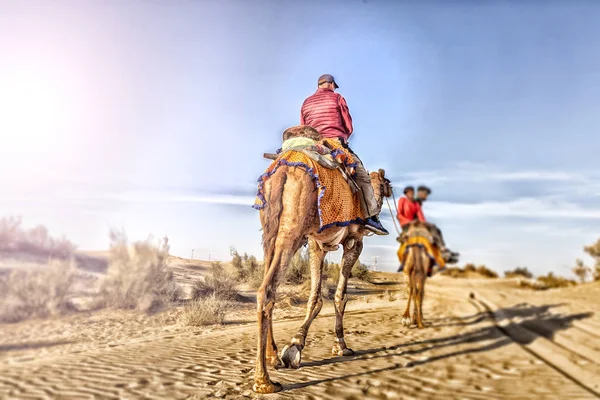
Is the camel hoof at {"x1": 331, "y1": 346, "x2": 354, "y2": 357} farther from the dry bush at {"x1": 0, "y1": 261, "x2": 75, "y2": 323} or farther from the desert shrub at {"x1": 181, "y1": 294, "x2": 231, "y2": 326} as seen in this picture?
the dry bush at {"x1": 0, "y1": 261, "x2": 75, "y2": 323}

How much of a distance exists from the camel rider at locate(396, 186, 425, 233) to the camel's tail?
1475 millimetres

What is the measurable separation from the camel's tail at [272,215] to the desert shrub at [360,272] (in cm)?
1665

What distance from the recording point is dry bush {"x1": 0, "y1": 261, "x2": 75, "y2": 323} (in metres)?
8.25

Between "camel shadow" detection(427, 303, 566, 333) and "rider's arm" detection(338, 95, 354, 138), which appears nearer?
"rider's arm" detection(338, 95, 354, 138)

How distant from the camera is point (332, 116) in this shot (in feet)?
20.2

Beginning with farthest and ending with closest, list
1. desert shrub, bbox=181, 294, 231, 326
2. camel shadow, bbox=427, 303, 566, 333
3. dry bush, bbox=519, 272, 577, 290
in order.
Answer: dry bush, bbox=519, 272, 577, 290 → desert shrub, bbox=181, 294, 231, 326 → camel shadow, bbox=427, 303, 566, 333

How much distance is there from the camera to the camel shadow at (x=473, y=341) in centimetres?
546

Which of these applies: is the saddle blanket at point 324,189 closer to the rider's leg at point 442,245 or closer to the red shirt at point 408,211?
the red shirt at point 408,211

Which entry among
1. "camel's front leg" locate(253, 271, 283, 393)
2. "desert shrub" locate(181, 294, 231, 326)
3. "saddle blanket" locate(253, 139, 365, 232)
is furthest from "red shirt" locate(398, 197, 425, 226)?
"desert shrub" locate(181, 294, 231, 326)

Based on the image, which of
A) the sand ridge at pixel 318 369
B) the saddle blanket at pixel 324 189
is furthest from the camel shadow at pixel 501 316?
the saddle blanket at pixel 324 189

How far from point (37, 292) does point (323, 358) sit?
6.72 metres

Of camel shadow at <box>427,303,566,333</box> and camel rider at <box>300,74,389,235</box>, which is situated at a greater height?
camel rider at <box>300,74,389,235</box>

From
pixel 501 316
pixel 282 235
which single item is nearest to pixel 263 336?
pixel 282 235

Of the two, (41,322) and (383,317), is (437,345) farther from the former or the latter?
(41,322)
